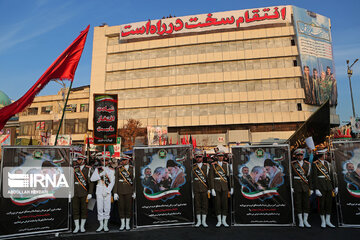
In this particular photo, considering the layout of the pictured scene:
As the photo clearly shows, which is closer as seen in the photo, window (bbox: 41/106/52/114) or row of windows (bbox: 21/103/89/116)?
row of windows (bbox: 21/103/89/116)

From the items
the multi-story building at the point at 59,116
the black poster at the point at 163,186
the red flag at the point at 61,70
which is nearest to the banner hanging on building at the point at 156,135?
the multi-story building at the point at 59,116

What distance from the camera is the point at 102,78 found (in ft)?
151

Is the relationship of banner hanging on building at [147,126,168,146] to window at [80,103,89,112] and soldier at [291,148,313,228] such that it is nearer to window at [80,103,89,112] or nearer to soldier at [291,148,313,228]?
window at [80,103,89,112]

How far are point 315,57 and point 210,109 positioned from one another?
1937 cm

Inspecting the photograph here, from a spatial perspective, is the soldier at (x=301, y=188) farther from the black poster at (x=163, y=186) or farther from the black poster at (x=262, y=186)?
the black poster at (x=163, y=186)

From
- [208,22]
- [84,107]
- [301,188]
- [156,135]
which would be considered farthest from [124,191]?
[84,107]

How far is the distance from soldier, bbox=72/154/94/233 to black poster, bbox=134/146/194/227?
1.58m

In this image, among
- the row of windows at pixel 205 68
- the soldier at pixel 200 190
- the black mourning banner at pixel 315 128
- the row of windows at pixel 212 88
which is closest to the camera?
the soldier at pixel 200 190

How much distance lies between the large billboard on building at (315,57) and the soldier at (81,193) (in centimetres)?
3891

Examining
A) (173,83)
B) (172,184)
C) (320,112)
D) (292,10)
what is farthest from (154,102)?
(172,184)

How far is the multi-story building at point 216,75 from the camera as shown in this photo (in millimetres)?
39938

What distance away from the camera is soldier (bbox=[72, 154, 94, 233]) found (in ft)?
24.3

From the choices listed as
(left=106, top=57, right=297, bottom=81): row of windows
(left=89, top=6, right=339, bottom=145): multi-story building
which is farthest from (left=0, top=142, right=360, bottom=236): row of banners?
(left=106, top=57, right=297, bottom=81): row of windows

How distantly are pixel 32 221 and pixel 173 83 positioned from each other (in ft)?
123
